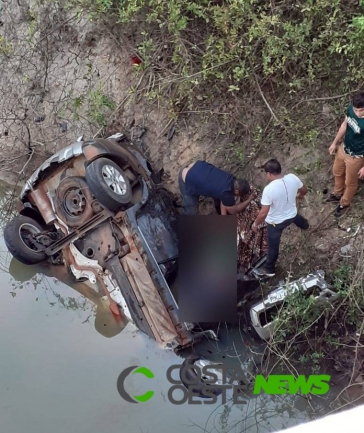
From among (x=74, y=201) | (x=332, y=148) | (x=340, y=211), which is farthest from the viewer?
(x=74, y=201)

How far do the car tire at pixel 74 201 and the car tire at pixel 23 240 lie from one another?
667 mm

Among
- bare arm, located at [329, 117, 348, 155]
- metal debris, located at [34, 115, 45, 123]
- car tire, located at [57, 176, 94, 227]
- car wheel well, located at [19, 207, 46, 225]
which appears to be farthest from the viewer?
metal debris, located at [34, 115, 45, 123]

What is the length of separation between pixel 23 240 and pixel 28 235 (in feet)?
0.33

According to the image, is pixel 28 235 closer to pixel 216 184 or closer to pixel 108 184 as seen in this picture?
pixel 108 184

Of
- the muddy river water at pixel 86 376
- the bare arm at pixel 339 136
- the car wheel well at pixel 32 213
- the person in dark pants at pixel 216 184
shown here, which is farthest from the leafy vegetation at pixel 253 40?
the muddy river water at pixel 86 376

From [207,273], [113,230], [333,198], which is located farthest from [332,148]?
[113,230]

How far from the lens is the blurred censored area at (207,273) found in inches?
194

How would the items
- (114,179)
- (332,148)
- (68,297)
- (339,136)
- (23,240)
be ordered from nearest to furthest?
(339,136) < (332,148) < (114,179) < (23,240) < (68,297)

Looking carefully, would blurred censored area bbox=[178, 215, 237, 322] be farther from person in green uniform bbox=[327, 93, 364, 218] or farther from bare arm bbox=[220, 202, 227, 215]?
person in green uniform bbox=[327, 93, 364, 218]

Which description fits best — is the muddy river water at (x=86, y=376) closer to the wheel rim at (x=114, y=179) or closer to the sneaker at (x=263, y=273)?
the sneaker at (x=263, y=273)

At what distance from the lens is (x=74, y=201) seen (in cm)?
550

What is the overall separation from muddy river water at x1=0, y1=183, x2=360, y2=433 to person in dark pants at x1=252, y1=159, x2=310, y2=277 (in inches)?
46.5

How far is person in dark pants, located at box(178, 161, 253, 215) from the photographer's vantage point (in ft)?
16.9

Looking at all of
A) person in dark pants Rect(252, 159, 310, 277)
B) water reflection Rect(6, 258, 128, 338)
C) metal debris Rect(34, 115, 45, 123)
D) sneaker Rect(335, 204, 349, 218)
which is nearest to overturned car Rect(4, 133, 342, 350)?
water reflection Rect(6, 258, 128, 338)
